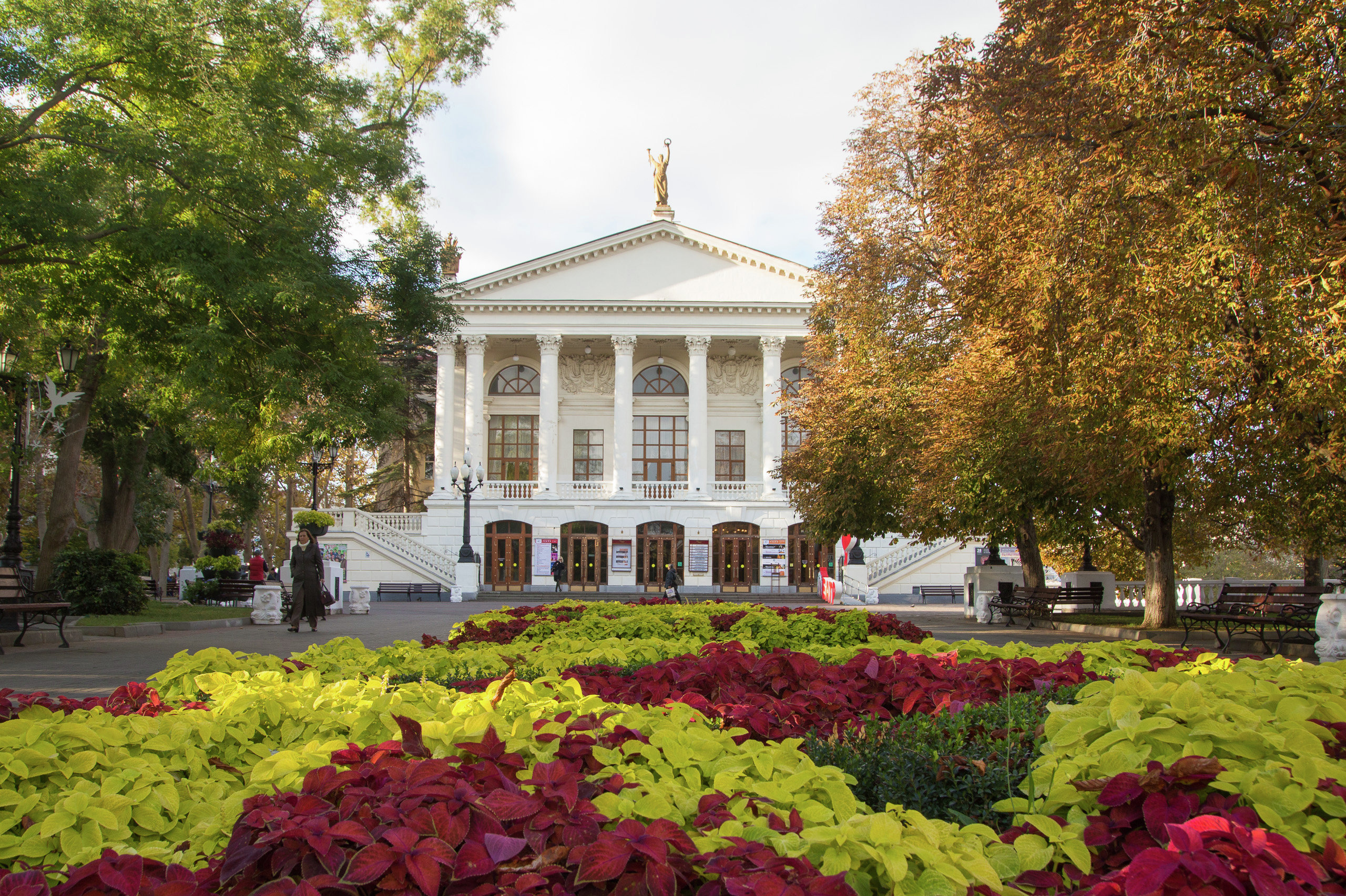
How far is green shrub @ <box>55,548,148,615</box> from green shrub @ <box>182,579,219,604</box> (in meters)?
5.78

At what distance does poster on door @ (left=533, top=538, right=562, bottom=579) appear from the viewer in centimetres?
4362

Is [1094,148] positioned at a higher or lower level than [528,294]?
lower

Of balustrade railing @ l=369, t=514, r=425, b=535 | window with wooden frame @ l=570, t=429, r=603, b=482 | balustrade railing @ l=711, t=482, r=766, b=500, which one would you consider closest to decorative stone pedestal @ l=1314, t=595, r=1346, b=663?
balustrade railing @ l=711, t=482, r=766, b=500

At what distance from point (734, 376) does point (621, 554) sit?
12.2 metres

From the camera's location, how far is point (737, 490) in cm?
4603

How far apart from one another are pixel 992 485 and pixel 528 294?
32.5 meters

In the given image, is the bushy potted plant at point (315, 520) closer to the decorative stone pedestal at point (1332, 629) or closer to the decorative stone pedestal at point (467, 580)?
the decorative stone pedestal at point (467, 580)

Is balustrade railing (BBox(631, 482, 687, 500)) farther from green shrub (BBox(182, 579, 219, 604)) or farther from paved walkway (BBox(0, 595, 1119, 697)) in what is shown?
green shrub (BBox(182, 579, 219, 604))

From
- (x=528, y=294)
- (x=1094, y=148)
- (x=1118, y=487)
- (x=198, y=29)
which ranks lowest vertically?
(x=1118, y=487)

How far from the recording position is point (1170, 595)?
17.1 meters

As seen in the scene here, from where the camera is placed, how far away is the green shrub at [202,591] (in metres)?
25.5

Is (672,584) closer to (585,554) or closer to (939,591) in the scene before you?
(585,554)

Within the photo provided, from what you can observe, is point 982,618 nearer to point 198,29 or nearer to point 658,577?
point 198,29

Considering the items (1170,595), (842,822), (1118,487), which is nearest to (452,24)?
(1118,487)
